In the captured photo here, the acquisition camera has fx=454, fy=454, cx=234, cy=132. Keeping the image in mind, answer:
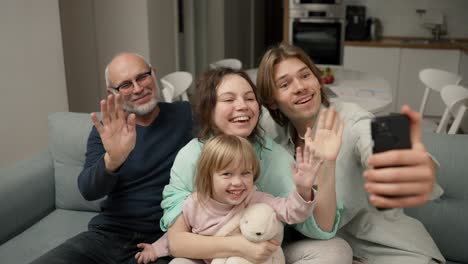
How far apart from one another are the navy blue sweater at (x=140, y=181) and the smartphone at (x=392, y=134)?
106 centimetres

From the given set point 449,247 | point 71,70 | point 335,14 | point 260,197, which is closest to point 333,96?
point 449,247

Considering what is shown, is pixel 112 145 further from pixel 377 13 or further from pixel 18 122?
pixel 377 13

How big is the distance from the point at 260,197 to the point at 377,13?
199 inches

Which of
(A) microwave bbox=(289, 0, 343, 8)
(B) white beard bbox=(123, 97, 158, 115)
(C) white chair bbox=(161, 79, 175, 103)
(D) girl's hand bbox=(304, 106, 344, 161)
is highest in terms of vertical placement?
(A) microwave bbox=(289, 0, 343, 8)

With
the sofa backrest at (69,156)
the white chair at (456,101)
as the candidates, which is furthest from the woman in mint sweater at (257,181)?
the white chair at (456,101)

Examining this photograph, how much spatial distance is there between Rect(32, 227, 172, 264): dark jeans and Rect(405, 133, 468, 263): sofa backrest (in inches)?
40.7

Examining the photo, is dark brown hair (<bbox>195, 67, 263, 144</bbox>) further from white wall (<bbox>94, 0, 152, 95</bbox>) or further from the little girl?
white wall (<bbox>94, 0, 152, 95</bbox>)

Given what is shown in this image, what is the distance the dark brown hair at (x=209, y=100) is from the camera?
1.57 meters

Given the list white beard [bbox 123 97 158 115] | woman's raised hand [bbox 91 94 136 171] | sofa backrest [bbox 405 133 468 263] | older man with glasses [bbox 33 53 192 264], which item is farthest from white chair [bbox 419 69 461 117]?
woman's raised hand [bbox 91 94 136 171]

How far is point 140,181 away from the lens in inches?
71.0

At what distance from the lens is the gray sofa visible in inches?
69.6

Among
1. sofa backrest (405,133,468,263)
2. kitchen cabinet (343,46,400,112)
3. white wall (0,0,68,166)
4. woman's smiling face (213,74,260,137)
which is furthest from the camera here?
kitchen cabinet (343,46,400,112)

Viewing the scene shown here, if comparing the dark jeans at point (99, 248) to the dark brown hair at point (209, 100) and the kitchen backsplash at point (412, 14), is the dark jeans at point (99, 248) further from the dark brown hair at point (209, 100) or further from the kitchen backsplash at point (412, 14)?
the kitchen backsplash at point (412, 14)

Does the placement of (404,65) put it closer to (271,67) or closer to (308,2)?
(308,2)
